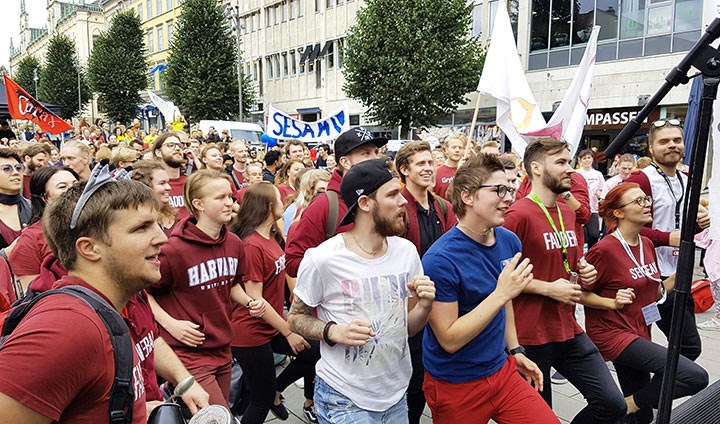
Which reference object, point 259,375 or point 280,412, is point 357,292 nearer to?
point 259,375

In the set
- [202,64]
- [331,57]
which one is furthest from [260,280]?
[331,57]

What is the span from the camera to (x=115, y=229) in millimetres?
1894

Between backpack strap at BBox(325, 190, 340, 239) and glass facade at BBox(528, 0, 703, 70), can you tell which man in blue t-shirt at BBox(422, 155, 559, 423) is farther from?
glass facade at BBox(528, 0, 703, 70)

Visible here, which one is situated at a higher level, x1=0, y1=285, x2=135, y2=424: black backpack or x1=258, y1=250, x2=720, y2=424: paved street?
x1=0, y1=285, x2=135, y2=424: black backpack

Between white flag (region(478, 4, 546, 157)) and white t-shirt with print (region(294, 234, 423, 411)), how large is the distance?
216 inches

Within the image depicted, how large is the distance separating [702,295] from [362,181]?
5439 millimetres

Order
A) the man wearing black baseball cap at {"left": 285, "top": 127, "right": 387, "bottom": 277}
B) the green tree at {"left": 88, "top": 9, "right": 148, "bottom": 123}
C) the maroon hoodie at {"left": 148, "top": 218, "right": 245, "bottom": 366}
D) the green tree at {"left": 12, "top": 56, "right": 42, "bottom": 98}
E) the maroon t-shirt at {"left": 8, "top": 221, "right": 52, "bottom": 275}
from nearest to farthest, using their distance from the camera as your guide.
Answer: the maroon hoodie at {"left": 148, "top": 218, "right": 245, "bottom": 366}
the maroon t-shirt at {"left": 8, "top": 221, "right": 52, "bottom": 275}
the man wearing black baseball cap at {"left": 285, "top": 127, "right": 387, "bottom": 277}
the green tree at {"left": 88, "top": 9, "right": 148, "bottom": 123}
the green tree at {"left": 12, "top": 56, "right": 42, "bottom": 98}

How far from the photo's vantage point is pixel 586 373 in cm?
347

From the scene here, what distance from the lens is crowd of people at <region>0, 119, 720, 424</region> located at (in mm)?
1868

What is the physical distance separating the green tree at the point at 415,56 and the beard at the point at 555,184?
2129cm

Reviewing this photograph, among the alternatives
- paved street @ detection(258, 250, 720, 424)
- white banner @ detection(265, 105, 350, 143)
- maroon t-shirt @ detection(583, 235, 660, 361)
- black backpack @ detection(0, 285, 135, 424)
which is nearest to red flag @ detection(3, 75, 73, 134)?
white banner @ detection(265, 105, 350, 143)

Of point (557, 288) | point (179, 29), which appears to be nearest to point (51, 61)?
point (179, 29)

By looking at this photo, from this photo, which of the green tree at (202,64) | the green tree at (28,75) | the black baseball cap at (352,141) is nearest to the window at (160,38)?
the green tree at (28,75)

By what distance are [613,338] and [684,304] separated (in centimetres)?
190
